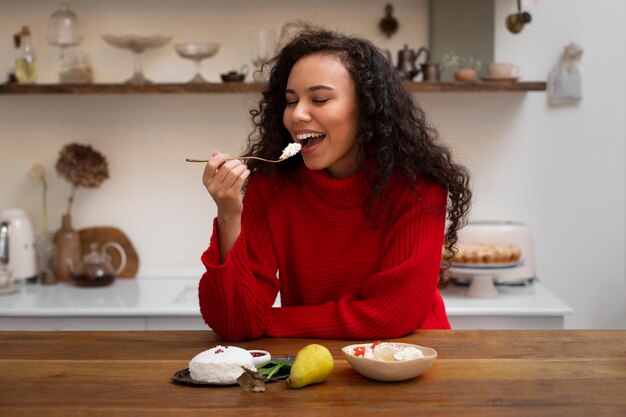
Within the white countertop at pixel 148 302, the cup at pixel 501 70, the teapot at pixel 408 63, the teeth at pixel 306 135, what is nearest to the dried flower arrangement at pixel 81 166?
the white countertop at pixel 148 302

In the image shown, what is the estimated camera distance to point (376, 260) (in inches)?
76.9

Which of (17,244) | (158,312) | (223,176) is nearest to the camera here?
(223,176)

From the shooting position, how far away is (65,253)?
329 cm

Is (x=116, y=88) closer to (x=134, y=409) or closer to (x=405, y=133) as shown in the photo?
(x=405, y=133)

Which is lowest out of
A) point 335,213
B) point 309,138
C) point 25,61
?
point 335,213

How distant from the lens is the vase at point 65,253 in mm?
3287

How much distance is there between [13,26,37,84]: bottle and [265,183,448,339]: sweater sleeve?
1.88m

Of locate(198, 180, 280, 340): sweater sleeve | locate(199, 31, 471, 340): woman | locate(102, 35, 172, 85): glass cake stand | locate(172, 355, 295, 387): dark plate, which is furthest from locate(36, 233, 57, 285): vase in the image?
locate(172, 355, 295, 387): dark plate

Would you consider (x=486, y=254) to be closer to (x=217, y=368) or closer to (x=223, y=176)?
(x=223, y=176)

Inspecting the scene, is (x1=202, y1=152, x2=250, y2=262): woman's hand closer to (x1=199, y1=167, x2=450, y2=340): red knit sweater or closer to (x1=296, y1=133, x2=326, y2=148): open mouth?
(x1=199, y1=167, x2=450, y2=340): red knit sweater

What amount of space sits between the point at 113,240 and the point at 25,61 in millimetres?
758

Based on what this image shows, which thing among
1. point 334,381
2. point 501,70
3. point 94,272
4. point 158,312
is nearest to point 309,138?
point 334,381

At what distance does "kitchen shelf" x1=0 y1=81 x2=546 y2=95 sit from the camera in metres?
3.10

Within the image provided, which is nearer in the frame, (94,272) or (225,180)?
(225,180)
